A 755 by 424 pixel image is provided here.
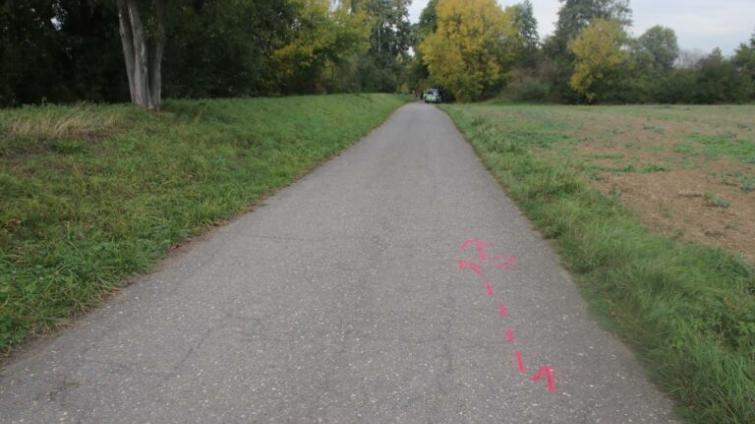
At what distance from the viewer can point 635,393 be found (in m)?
3.00

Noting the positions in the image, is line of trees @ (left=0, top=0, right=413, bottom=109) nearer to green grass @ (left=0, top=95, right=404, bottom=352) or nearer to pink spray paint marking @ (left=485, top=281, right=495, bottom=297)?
green grass @ (left=0, top=95, right=404, bottom=352)

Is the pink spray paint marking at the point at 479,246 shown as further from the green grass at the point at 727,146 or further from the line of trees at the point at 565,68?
the line of trees at the point at 565,68

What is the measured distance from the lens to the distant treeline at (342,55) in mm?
14398

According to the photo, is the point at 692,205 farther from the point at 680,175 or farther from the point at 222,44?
the point at 222,44

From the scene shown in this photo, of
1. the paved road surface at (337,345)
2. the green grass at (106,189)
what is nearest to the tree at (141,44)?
the green grass at (106,189)

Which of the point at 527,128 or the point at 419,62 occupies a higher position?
the point at 419,62

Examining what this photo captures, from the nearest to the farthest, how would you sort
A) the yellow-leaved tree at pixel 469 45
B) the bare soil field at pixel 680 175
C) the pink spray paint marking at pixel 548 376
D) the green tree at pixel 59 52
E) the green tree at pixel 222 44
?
1. the pink spray paint marking at pixel 548 376
2. the bare soil field at pixel 680 175
3. the green tree at pixel 222 44
4. the green tree at pixel 59 52
5. the yellow-leaved tree at pixel 469 45

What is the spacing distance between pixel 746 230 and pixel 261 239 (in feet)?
20.4

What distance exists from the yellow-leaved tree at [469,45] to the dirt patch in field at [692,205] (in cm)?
4028

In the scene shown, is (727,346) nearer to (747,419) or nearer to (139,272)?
(747,419)

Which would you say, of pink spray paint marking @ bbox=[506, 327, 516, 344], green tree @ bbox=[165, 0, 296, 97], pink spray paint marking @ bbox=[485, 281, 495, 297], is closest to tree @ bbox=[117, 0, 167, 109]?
green tree @ bbox=[165, 0, 296, 97]

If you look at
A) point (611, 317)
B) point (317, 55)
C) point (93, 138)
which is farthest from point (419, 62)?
point (611, 317)

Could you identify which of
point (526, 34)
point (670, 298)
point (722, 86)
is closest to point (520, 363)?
point (670, 298)

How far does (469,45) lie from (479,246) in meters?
45.6
